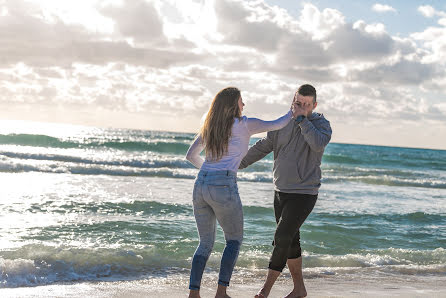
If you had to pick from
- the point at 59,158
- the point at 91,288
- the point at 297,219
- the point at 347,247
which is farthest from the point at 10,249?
the point at 59,158

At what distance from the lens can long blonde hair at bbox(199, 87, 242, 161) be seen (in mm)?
3633

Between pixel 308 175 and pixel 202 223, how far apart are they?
95 centimetres

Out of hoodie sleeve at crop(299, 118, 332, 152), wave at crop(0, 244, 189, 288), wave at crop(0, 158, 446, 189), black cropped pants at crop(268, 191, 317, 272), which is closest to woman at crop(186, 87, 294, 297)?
hoodie sleeve at crop(299, 118, 332, 152)

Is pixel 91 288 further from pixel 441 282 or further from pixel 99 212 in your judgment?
pixel 99 212

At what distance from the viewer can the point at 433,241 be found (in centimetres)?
826

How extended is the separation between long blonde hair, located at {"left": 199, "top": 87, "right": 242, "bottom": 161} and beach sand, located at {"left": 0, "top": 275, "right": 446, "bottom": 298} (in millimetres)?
1672

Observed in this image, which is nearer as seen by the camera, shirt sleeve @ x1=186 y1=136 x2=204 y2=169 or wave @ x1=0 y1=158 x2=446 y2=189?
shirt sleeve @ x1=186 y1=136 x2=204 y2=169

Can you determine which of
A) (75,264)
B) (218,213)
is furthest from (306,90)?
(75,264)

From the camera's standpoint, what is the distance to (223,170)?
144 inches

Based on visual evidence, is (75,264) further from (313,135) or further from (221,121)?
(313,135)

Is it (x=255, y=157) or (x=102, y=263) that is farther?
(x=102, y=263)

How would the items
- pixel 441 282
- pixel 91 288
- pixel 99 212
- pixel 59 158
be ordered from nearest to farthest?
pixel 91 288 < pixel 441 282 < pixel 99 212 < pixel 59 158

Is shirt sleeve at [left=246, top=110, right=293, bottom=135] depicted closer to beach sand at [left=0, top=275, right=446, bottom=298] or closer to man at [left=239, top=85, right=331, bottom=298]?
man at [left=239, top=85, right=331, bottom=298]

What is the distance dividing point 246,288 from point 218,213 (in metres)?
1.65
